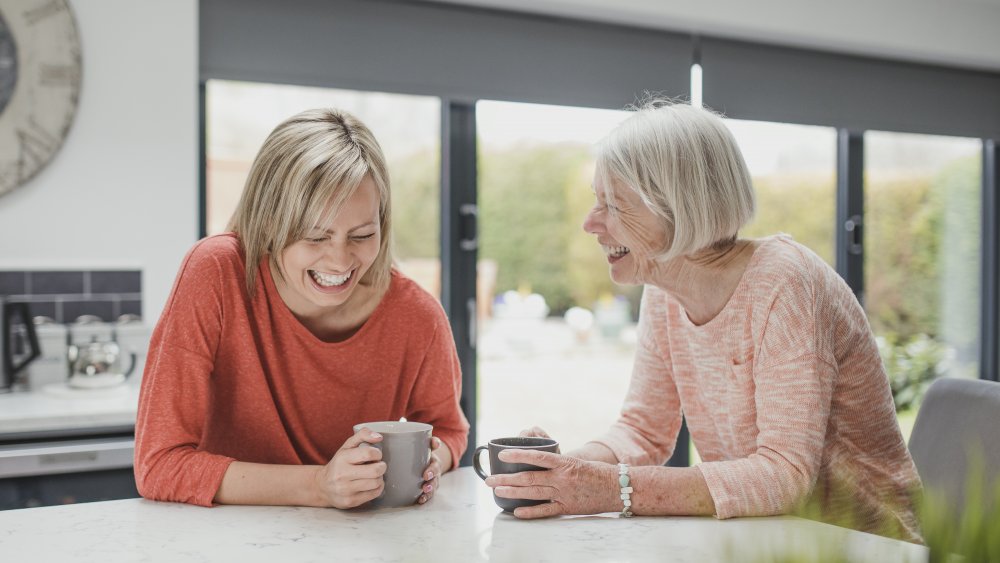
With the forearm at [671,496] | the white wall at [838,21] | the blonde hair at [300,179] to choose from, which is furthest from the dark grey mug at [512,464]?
the white wall at [838,21]

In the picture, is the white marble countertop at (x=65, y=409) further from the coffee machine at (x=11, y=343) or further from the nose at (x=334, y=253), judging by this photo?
the nose at (x=334, y=253)

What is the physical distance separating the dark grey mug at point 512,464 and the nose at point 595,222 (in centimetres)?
43

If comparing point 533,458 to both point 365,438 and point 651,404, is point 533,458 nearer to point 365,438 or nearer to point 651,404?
point 365,438

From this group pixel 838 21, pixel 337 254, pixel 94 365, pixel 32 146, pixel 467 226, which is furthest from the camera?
pixel 838 21

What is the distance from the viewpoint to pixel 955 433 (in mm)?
1412

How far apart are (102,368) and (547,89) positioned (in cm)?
198

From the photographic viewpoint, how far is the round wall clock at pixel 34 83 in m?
2.65

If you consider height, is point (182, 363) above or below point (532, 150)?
below

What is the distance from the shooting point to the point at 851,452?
1380mm

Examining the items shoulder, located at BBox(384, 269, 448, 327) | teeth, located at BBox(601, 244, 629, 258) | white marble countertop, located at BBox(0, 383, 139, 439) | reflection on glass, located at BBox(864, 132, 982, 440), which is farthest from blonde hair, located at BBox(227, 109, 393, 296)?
reflection on glass, located at BBox(864, 132, 982, 440)

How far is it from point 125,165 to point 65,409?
0.90 meters

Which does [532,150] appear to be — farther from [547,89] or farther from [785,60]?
[785,60]

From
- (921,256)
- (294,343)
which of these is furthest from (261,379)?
(921,256)

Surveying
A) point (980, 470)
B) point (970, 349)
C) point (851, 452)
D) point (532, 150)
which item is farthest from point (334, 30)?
point (970, 349)
